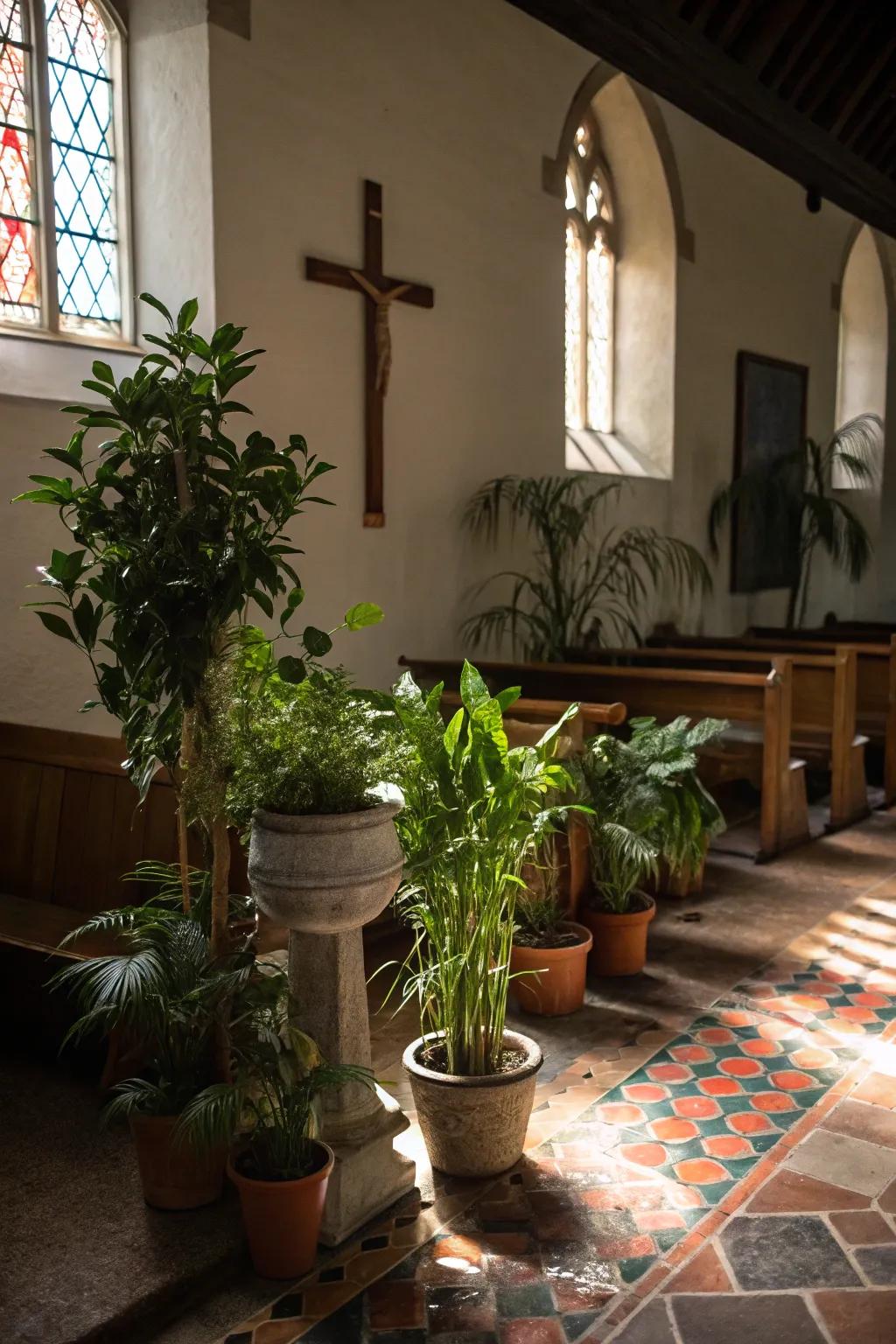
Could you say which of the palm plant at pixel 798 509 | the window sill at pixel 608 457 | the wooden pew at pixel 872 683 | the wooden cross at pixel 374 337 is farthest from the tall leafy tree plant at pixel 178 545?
the palm plant at pixel 798 509

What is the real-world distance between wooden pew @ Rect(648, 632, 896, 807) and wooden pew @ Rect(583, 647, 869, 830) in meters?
0.36

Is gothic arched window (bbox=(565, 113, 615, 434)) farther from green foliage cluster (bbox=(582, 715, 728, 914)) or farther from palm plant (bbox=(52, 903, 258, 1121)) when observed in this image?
palm plant (bbox=(52, 903, 258, 1121))

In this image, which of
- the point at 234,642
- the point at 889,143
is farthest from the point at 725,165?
the point at 234,642

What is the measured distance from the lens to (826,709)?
636cm

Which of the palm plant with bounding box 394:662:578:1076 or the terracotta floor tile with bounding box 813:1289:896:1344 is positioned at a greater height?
the palm plant with bounding box 394:662:578:1076

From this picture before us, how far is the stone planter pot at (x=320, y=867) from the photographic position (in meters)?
2.56

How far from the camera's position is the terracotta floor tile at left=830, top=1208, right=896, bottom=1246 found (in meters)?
2.64

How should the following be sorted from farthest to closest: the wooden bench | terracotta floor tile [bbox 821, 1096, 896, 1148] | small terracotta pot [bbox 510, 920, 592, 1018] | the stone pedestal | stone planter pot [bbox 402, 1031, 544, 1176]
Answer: small terracotta pot [bbox 510, 920, 592, 1018] → the wooden bench → terracotta floor tile [bbox 821, 1096, 896, 1148] → stone planter pot [bbox 402, 1031, 544, 1176] → the stone pedestal

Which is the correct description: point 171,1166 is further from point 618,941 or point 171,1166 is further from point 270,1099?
point 618,941

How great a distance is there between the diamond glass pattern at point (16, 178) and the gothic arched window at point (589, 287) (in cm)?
389

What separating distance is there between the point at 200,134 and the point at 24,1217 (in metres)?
4.02

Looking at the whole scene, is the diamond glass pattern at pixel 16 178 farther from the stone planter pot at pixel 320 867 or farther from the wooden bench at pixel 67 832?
the stone planter pot at pixel 320 867

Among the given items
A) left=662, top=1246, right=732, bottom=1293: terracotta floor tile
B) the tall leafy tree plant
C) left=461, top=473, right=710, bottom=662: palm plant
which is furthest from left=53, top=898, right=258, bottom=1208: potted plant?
left=461, top=473, right=710, bottom=662: palm plant

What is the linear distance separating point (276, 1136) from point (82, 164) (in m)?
4.07
